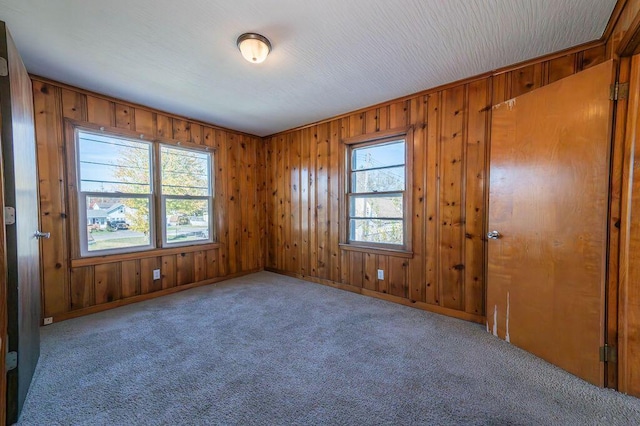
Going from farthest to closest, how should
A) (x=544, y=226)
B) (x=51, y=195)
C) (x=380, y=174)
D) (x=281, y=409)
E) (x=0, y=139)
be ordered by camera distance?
1. (x=380, y=174)
2. (x=51, y=195)
3. (x=544, y=226)
4. (x=281, y=409)
5. (x=0, y=139)

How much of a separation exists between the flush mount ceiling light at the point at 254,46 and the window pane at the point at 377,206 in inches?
83.0

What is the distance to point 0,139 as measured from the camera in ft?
4.41

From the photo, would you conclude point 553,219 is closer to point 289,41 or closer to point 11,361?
point 289,41

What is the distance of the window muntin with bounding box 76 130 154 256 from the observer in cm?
287

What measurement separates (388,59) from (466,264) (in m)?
2.10

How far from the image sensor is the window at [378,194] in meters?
3.18

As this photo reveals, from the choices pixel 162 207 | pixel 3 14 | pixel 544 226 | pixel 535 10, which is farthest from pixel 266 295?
pixel 535 10

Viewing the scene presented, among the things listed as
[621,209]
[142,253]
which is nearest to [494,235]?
[621,209]

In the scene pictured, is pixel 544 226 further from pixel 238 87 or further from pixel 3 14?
pixel 3 14

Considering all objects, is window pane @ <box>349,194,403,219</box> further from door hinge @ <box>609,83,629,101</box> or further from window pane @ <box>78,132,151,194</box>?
window pane @ <box>78,132,151,194</box>

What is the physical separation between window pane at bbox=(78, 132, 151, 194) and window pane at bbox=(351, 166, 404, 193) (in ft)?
9.04

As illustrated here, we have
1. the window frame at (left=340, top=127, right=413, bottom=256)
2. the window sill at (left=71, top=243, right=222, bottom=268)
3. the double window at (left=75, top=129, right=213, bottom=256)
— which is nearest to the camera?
the window sill at (left=71, top=243, right=222, bottom=268)

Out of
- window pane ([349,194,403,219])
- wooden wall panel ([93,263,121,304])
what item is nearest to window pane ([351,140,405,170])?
window pane ([349,194,403,219])

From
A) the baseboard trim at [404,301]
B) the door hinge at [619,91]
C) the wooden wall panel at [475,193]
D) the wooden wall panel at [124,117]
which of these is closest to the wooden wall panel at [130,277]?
the wooden wall panel at [124,117]
